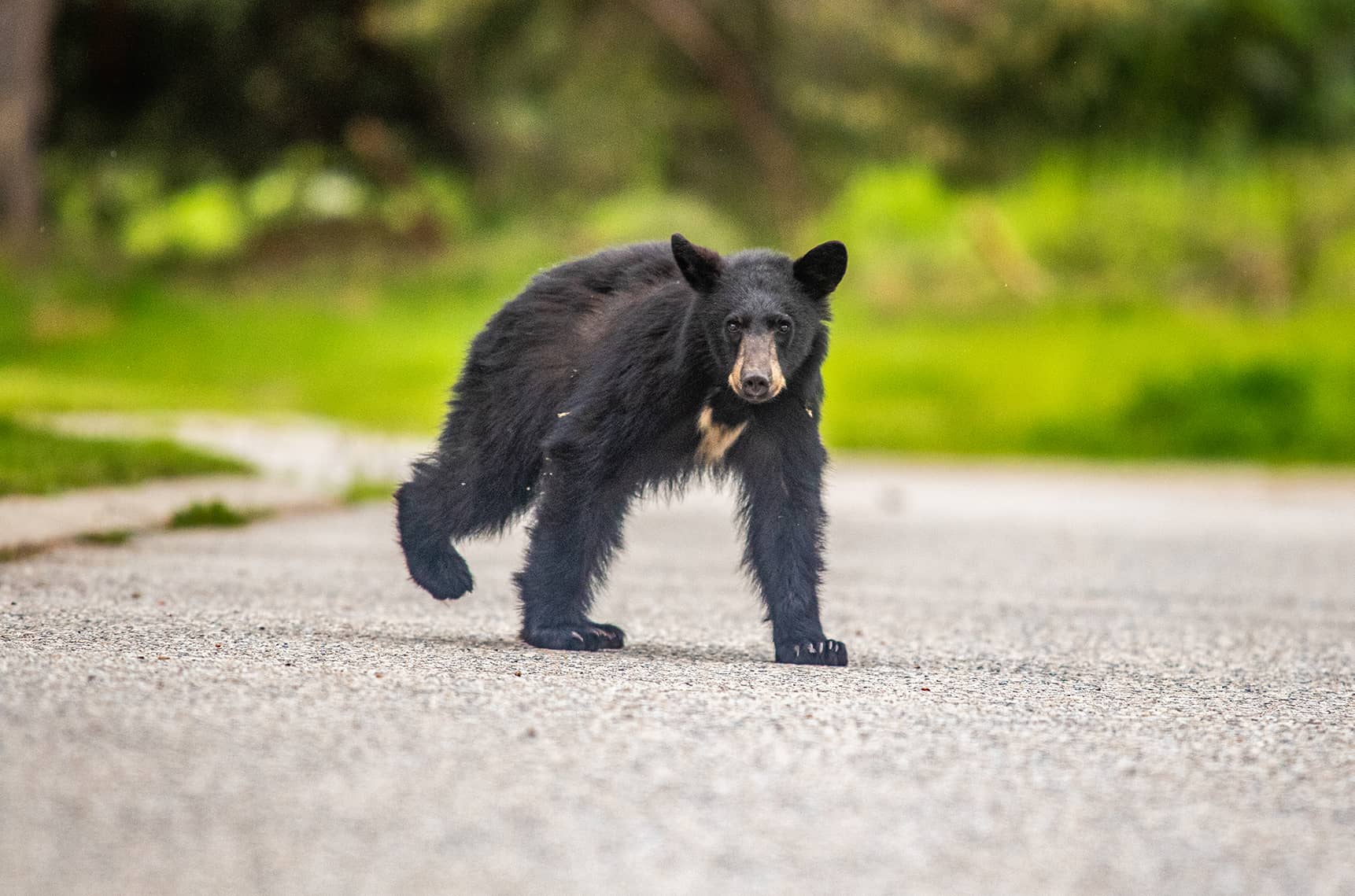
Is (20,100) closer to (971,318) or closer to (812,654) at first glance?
(971,318)

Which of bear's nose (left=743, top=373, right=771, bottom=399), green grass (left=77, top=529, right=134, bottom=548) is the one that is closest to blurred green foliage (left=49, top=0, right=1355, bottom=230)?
green grass (left=77, top=529, right=134, bottom=548)

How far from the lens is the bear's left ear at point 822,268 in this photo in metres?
5.71

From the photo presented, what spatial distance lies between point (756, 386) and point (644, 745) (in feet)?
5.04

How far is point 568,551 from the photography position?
229 inches

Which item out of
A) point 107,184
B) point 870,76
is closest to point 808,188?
point 870,76

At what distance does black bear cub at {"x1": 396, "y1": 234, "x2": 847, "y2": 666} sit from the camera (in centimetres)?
563

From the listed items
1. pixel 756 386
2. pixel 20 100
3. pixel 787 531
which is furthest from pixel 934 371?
pixel 756 386

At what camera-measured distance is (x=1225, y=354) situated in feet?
79.6

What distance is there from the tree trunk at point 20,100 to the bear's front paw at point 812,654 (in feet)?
77.3

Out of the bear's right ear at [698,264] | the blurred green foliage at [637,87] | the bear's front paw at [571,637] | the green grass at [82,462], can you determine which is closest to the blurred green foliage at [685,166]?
the blurred green foliage at [637,87]

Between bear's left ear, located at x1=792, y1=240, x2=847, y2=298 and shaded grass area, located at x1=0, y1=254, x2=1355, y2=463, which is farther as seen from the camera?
shaded grass area, located at x1=0, y1=254, x2=1355, y2=463

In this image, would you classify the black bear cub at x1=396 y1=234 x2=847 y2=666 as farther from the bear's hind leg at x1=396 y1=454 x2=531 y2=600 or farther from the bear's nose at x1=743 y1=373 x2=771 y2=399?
the bear's hind leg at x1=396 y1=454 x2=531 y2=600

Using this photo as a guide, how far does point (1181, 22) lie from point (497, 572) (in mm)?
21074

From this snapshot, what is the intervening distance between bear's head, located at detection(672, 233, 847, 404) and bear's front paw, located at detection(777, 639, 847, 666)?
2.61ft
